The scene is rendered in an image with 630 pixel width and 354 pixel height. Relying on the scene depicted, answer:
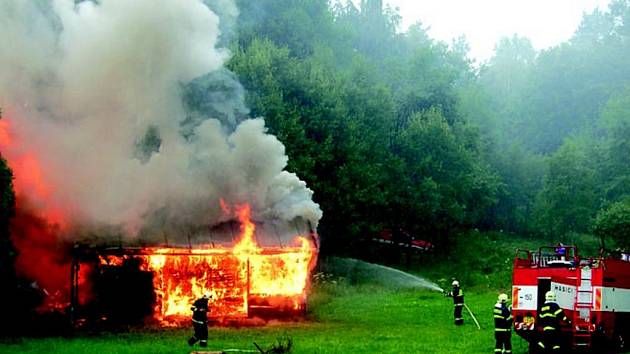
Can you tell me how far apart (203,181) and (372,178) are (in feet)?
58.4

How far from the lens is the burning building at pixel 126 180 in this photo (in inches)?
1043

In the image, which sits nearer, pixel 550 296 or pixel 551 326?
pixel 551 326

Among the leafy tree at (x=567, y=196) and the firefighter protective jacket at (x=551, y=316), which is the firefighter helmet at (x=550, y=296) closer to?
the firefighter protective jacket at (x=551, y=316)

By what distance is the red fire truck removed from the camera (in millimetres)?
19297

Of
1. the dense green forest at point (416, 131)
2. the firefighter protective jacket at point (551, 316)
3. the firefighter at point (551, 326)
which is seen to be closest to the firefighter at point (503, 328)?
the firefighter at point (551, 326)

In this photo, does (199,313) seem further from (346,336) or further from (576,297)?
(576,297)

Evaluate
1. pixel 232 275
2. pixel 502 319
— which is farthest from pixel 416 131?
pixel 502 319

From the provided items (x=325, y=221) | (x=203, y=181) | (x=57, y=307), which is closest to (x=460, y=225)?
(x=325, y=221)

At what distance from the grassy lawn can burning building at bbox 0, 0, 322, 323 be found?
2.43 meters

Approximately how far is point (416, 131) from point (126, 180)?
2917 centimetres

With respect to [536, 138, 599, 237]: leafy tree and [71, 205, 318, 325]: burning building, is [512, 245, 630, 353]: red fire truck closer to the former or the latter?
[71, 205, 318, 325]: burning building

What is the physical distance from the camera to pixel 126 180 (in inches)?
1067

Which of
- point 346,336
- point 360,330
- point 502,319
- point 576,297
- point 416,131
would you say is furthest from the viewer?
point 416,131

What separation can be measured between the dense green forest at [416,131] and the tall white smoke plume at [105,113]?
481 cm
